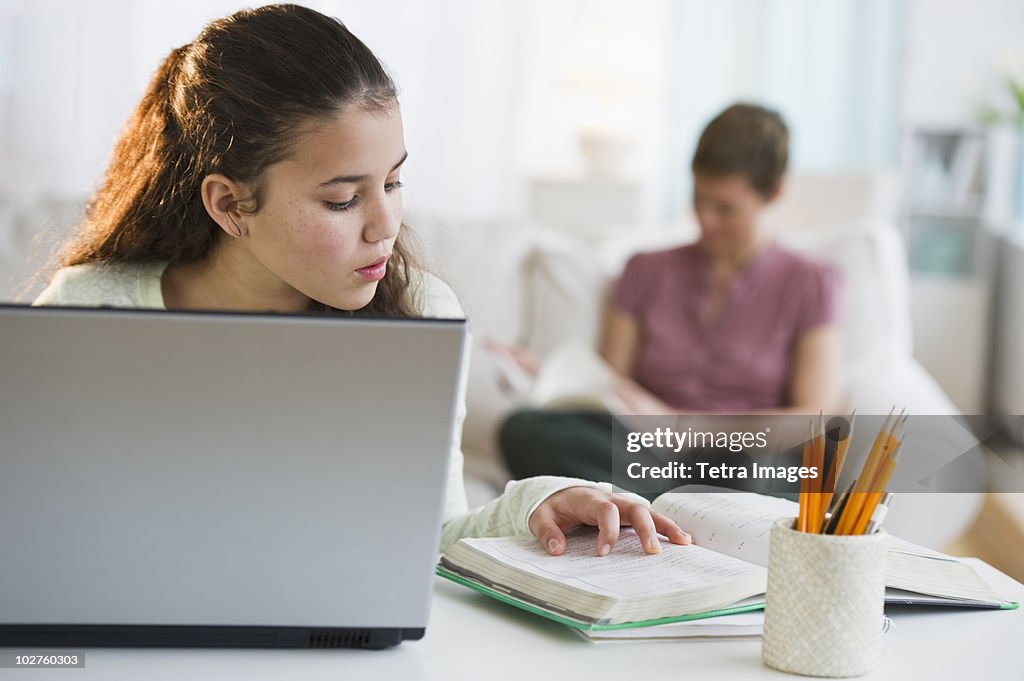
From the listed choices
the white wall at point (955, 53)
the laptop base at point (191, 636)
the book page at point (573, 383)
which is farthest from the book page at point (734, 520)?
the white wall at point (955, 53)

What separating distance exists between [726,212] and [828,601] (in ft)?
5.74

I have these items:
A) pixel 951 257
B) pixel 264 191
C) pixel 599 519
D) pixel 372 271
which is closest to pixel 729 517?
pixel 599 519

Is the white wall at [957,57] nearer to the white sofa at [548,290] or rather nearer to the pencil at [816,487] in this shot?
the white sofa at [548,290]

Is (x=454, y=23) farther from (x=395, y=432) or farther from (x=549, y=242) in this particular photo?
(x=395, y=432)

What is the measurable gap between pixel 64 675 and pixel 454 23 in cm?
390

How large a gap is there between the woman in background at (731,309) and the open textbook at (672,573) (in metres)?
1.36

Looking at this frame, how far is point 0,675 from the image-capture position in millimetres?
721

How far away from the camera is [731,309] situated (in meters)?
2.49

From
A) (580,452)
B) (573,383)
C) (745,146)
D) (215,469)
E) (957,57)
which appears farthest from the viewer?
(957,57)

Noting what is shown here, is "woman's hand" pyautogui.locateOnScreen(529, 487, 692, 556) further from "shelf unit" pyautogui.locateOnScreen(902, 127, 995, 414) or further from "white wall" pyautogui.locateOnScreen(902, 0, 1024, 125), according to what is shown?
"white wall" pyautogui.locateOnScreen(902, 0, 1024, 125)

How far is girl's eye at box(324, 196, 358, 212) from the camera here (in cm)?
109

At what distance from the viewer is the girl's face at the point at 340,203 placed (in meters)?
1.09

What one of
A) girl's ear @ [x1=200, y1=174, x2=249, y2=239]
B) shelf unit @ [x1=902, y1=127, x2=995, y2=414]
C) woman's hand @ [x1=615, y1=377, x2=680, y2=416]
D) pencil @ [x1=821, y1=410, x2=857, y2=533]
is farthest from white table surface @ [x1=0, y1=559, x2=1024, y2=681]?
shelf unit @ [x1=902, y1=127, x2=995, y2=414]

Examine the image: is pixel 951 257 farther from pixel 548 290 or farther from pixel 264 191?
pixel 264 191
